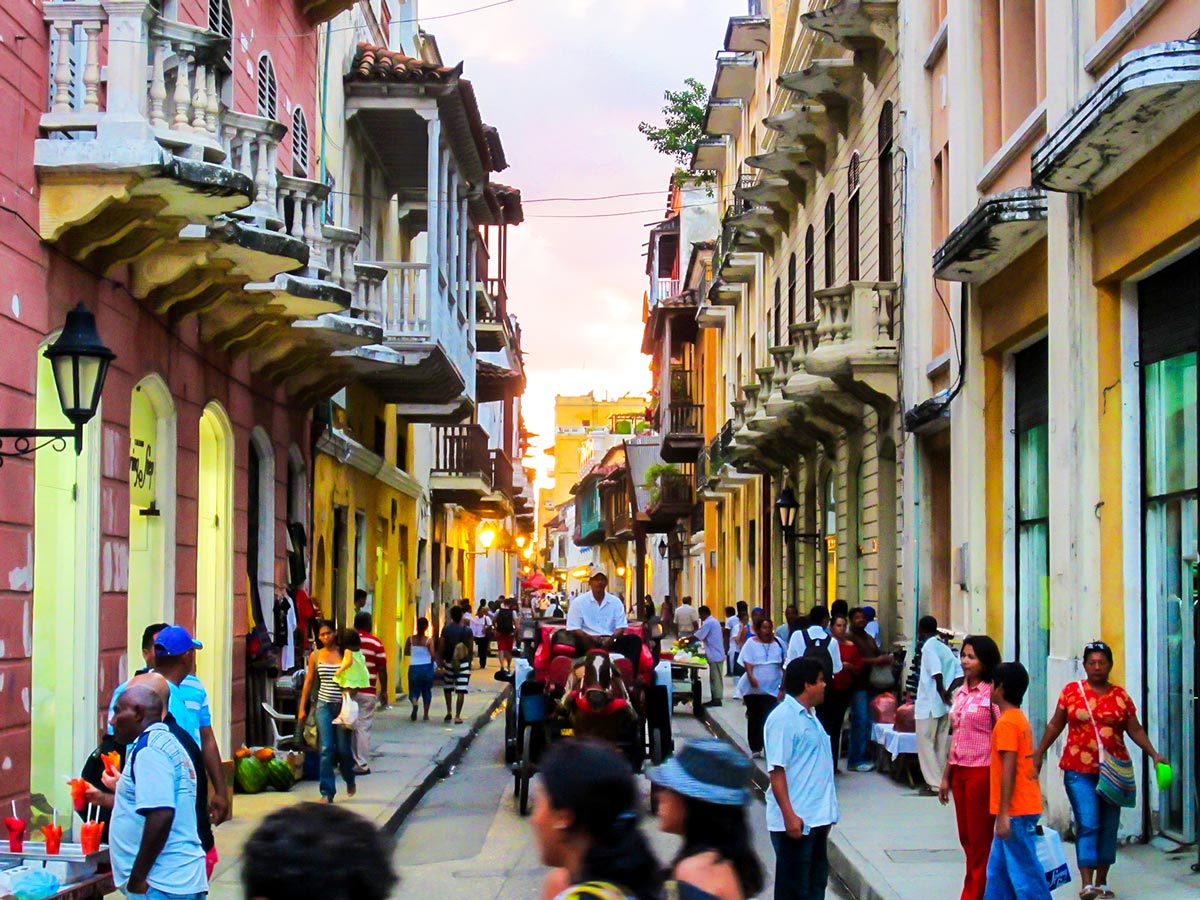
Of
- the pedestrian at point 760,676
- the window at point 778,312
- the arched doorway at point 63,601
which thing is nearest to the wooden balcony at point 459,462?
the window at point 778,312

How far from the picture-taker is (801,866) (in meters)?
8.20

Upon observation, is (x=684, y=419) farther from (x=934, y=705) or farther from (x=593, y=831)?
(x=593, y=831)

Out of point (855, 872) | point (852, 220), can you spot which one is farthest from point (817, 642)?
point (852, 220)

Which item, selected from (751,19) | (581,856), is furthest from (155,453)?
(751,19)

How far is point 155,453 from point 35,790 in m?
3.65

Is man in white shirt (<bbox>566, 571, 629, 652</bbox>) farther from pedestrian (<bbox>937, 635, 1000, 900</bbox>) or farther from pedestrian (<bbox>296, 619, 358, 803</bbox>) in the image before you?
pedestrian (<bbox>937, 635, 1000, 900</bbox>)

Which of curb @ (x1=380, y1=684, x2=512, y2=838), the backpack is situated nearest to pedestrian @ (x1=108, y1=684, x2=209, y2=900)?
curb @ (x1=380, y1=684, x2=512, y2=838)

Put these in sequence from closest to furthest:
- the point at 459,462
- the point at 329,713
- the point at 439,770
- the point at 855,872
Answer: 1. the point at 855,872
2. the point at 329,713
3. the point at 439,770
4. the point at 459,462

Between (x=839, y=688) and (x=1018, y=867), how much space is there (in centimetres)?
827

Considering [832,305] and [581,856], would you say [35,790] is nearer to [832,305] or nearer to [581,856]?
[581,856]

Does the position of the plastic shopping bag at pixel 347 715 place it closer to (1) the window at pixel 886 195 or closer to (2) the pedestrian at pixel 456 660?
(2) the pedestrian at pixel 456 660

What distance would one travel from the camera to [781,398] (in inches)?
1005

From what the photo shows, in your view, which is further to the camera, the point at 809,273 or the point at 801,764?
the point at 809,273

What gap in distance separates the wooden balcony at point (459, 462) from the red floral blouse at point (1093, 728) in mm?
25909
